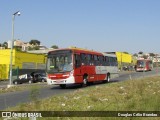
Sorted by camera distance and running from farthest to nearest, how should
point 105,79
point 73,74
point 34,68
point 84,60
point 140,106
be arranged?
point 34,68
point 105,79
point 84,60
point 73,74
point 140,106

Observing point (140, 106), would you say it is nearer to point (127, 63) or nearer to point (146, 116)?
point (146, 116)

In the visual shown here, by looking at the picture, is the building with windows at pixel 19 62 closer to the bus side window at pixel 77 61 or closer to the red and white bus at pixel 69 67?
the red and white bus at pixel 69 67

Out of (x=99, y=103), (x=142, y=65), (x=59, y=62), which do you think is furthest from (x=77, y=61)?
(x=142, y=65)

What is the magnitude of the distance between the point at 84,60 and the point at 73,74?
8.04ft

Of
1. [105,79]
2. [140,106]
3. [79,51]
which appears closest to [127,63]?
[105,79]

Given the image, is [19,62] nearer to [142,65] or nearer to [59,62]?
[142,65]

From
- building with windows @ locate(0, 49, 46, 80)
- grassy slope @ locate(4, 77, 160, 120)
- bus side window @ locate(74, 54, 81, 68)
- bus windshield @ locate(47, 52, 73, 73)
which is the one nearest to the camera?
grassy slope @ locate(4, 77, 160, 120)

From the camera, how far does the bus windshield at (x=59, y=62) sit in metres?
25.6

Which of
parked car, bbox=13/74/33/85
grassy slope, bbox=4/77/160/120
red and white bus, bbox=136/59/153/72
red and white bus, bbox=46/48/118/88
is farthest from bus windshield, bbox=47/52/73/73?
red and white bus, bbox=136/59/153/72

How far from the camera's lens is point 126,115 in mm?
9000

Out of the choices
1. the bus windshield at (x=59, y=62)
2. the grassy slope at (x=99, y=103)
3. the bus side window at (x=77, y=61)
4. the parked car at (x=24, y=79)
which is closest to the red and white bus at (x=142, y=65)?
the parked car at (x=24, y=79)

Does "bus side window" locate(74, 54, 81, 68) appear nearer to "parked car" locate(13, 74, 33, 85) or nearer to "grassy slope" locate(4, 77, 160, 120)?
"grassy slope" locate(4, 77, 160, 120)

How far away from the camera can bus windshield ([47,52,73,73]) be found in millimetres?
25609

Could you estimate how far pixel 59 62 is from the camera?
25828mm
